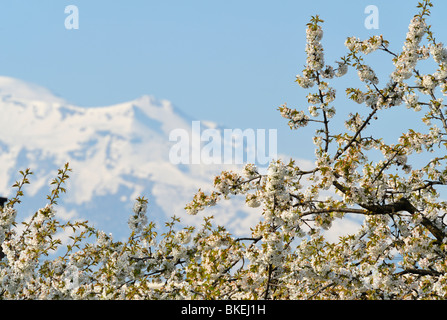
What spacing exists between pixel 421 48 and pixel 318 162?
2741 mm

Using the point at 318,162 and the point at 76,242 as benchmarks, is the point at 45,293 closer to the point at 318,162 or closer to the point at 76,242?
the point at 76,242

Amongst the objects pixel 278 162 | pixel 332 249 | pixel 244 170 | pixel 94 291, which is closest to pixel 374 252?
pixel 332 249

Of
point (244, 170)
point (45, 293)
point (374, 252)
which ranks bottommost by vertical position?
point (45, 293)

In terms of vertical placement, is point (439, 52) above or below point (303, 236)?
above

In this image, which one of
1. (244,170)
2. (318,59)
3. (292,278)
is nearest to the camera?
(292,278)

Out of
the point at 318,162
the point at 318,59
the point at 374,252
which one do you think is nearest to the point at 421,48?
the point at 318,59

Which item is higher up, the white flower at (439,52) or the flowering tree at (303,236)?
the white flower at (439,52)

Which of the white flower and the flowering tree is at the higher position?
the white flower

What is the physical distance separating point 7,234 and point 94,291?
1.91m

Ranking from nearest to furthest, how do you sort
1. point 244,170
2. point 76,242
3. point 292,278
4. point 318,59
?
point 292,278 → point 76,242 → point 244,170 → point 318,59

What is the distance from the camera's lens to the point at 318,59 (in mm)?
9930

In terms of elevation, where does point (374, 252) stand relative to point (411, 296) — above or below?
above

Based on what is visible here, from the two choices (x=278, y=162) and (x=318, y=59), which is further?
(x=318, y=59)

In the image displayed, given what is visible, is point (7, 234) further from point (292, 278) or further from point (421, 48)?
point (421, 48)
